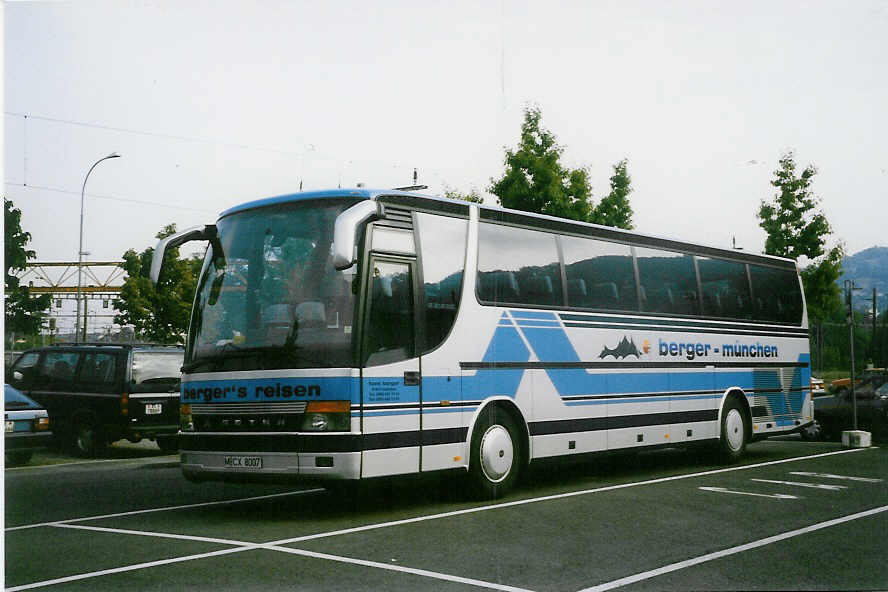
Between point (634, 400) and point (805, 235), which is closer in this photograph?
point (634, 400)

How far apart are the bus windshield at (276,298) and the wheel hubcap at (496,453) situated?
2309 mm

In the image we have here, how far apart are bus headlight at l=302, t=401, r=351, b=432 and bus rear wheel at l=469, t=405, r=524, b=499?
6.52 feet

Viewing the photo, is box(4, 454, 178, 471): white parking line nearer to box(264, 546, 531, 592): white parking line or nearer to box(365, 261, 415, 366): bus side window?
box(365, 261, 415, 366): bus side window

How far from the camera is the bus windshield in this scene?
9.38m

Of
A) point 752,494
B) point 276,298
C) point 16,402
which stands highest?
point 276,298

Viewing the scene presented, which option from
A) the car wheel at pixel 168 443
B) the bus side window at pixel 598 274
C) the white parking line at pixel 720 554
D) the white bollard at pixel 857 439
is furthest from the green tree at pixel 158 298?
the white parking line at pixel 720 554

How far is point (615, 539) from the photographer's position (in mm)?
8391

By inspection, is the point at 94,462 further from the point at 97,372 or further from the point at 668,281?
the point at 668,281

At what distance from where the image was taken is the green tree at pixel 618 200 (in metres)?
35.5

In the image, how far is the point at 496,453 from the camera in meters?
11.0

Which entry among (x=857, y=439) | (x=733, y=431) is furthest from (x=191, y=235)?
(x=857, y=439)

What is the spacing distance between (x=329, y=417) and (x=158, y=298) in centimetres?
2018

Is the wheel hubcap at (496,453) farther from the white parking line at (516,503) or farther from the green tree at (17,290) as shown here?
the green tree at (17,290)

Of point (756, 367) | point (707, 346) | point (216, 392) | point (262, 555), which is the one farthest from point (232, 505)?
point (756, 367)
